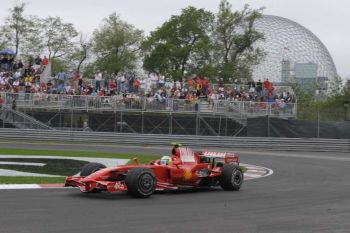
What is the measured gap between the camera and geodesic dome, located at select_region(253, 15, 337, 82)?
77812 mm

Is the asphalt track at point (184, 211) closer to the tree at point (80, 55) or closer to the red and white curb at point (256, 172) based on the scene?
the red and white curb at point (256, 172)

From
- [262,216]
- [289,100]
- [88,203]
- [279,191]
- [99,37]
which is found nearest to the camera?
[262,216]

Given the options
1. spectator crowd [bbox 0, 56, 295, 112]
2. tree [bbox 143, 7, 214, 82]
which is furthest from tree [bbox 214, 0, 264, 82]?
spectator crowd [bbox 0, 56, 295, 112]

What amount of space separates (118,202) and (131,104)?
21.8 meters

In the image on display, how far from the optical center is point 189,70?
57812 millimetres

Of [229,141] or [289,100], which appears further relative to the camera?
[289,100]

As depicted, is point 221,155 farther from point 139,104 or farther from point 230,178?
point 139,104

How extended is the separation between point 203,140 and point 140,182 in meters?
20.6

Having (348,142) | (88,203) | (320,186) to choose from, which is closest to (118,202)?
(88,203)

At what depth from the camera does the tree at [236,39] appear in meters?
58.7

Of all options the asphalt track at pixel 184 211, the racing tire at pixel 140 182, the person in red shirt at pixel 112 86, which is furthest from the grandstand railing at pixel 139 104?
the racing tire at pixel 140 182

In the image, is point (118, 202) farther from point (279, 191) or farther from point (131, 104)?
point (131, 104)

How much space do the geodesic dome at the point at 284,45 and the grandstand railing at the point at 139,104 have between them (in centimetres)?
4485

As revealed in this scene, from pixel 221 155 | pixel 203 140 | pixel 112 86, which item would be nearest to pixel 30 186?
pixel 221 155
